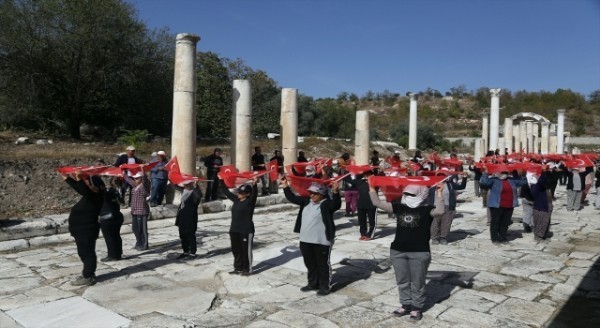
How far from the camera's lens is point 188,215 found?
27.5 ft

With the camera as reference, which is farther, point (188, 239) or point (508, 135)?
point (508, 135)

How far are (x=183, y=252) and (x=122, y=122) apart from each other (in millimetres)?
20823

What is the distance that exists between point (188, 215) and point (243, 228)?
1.51 m

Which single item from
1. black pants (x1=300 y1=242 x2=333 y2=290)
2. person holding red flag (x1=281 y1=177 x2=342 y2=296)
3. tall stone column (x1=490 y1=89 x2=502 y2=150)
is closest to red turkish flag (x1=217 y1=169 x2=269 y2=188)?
person holding red flag (x1=281 y1=177 x2=342 y2=296)

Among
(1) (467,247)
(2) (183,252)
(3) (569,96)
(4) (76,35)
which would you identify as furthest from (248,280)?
(3) (569,96)

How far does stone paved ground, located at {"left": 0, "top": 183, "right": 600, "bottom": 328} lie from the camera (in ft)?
18.9

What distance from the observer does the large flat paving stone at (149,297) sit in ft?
19.7

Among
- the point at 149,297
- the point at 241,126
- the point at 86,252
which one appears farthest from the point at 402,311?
the point at 241,126

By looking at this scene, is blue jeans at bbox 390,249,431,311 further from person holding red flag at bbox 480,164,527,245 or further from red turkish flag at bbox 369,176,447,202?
person holding red flag at bbox 480,164,527,245

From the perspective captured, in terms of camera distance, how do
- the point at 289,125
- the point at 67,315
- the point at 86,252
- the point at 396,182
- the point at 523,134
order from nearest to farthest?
the point at 67,315 → the point at 396,182 → the point at 86,252 → the point at 289,125 → the point at 523,134

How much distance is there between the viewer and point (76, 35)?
2189cm

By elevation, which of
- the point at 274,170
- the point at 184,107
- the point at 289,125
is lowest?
the point at 274,170

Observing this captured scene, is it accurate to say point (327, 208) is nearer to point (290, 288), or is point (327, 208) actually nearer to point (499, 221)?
point (290, 288)

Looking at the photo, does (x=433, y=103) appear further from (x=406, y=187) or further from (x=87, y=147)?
(x=406, y=187)
